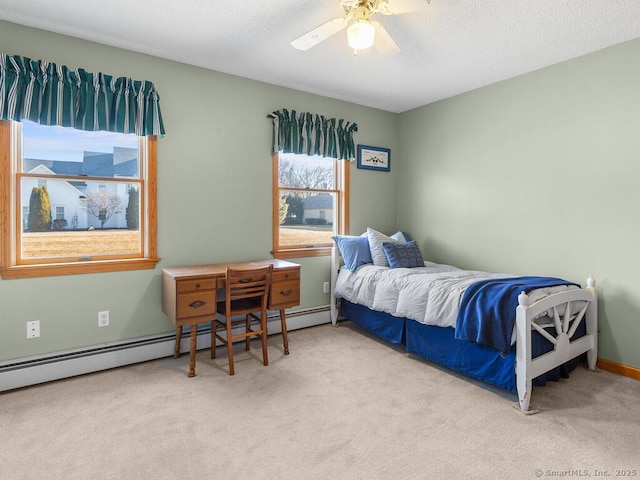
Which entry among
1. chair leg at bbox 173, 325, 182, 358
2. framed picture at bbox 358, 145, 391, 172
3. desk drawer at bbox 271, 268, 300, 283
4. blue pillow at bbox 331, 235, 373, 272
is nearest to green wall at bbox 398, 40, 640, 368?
framed picture at bbox 358, 145, 391, 172

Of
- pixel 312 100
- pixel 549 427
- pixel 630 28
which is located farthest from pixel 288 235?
pixel 630 28

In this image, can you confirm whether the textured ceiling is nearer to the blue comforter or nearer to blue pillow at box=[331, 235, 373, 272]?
blue pillow at box=[331, 235, 373, 272]

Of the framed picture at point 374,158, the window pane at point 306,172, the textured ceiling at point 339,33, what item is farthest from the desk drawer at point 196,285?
the framed picture at point 374,158

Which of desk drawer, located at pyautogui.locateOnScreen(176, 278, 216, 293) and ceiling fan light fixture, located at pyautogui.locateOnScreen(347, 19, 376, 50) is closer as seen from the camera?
ceiling fan light fixture, located at pyautogui.locateOnScreen(347, 19, 376, 50)

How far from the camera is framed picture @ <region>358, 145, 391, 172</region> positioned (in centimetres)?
441

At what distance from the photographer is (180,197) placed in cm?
323

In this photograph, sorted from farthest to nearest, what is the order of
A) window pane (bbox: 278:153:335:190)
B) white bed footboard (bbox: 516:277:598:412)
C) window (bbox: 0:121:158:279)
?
window pane (bbox: 278:153:335:190)
window (bbox: 0:121:158:279)
white bed footboard (bbox: 516:277:598:412)

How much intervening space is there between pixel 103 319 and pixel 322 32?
2.64 meters

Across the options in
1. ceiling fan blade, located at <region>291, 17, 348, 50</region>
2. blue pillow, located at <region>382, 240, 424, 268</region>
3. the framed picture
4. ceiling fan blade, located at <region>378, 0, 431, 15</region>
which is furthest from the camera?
the framed picture

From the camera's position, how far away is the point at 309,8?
2365 mm

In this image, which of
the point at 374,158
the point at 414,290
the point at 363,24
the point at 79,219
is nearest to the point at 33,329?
the point at 79,219

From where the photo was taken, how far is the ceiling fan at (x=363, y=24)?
77.7 inches

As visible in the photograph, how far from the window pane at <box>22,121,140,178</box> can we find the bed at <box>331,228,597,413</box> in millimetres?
2355

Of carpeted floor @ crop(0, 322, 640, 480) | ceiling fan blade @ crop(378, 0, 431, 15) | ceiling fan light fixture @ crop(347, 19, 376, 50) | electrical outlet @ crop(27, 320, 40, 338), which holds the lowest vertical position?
carpeted floor @ crop(0, 322, 640, 480)
